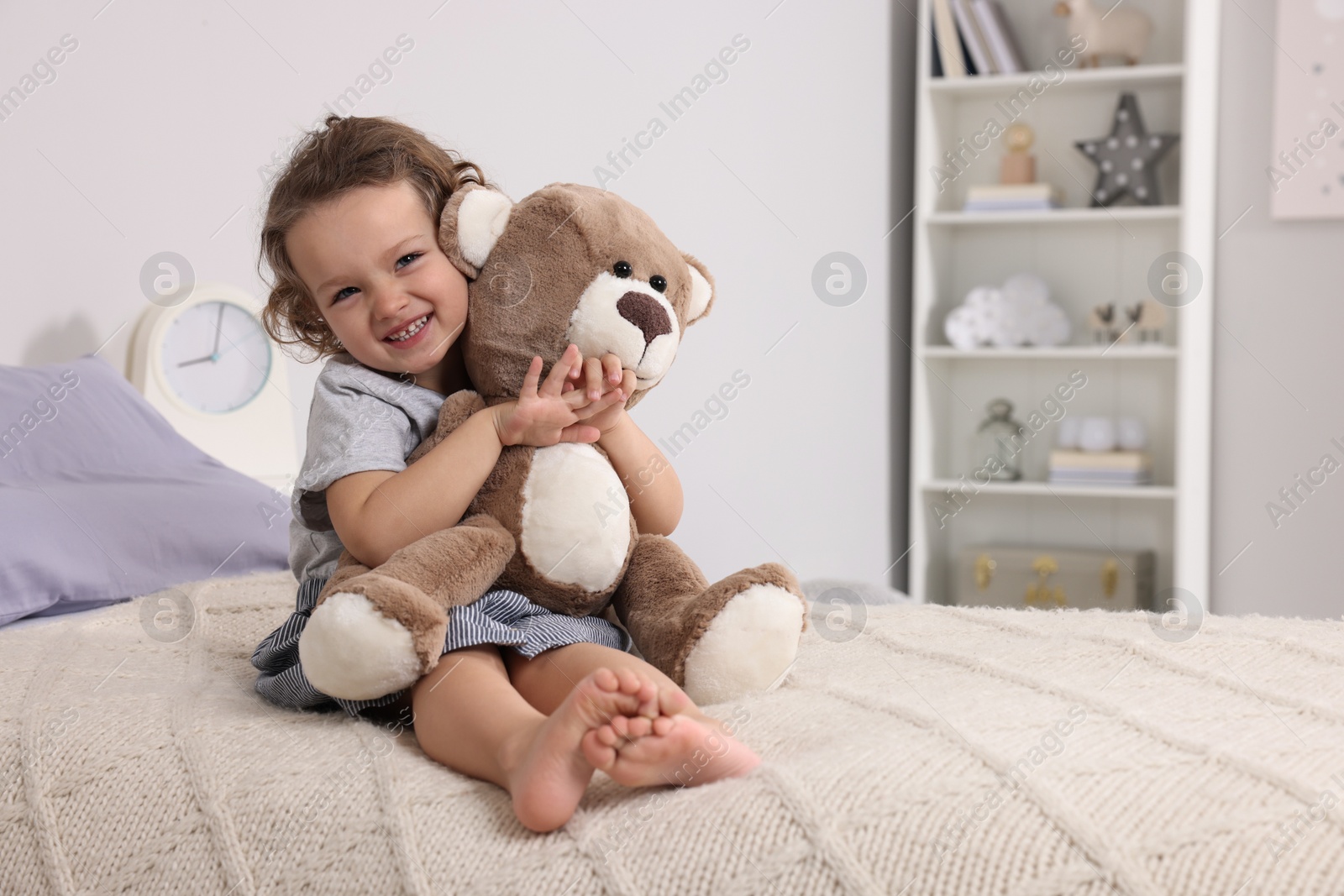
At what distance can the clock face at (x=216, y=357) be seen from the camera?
164cm

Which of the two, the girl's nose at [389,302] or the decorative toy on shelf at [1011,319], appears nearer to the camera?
the girl's nose at [389,302]

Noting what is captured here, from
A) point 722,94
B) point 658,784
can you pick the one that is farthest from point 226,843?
point 722,94

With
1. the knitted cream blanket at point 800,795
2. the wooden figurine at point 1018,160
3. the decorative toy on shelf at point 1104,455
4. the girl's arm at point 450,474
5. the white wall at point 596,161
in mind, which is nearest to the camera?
the knitted cream blanket at point 800,795

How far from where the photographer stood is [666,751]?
63 centimetres

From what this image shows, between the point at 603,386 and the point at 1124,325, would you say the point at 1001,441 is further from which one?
the point at 603,386

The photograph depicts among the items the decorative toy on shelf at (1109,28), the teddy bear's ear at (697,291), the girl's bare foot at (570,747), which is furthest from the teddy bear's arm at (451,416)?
the decorative toy on shelf at (1109,28)

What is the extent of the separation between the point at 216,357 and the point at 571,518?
39.7 inches

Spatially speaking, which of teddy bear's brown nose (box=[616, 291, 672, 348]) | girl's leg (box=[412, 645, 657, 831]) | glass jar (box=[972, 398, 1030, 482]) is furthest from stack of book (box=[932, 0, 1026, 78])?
girl's leg (box=[412, 645, 657, 831])

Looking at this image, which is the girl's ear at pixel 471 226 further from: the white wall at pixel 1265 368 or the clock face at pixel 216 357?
the white wall at pixel 1265 368

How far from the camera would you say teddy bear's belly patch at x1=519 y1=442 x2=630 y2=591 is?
907mm

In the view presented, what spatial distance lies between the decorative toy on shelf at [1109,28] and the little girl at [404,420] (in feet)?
7.51

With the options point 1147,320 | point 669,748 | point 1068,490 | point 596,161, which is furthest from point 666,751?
point 1147,320

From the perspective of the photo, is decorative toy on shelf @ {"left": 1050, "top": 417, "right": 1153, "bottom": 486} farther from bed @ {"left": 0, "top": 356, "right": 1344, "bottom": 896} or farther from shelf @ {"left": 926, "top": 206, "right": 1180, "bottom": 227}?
bed @ {"left": 0, "top": 356, "right": 1344, "bottom": 896}

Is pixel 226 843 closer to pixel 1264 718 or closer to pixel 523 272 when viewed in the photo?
pixel 523 272
